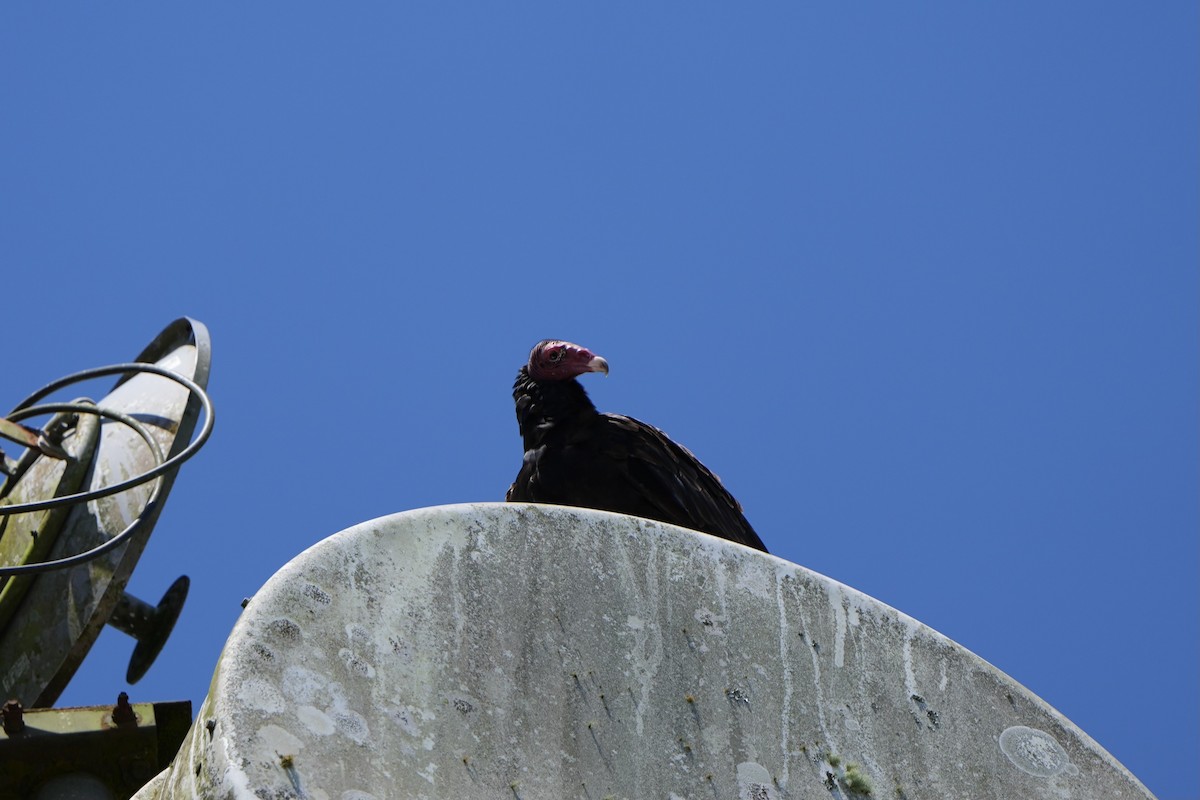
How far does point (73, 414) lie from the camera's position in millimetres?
7328

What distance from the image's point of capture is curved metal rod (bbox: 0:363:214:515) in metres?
5.63

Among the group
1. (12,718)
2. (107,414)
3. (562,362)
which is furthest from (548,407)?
(12,718)

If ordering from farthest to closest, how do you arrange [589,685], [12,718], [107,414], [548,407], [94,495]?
1. [548,407]
2. [107,414]
3. [94,495]
4. [12,718]
5. [589,685]

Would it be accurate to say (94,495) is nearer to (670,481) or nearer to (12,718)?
(12,718)

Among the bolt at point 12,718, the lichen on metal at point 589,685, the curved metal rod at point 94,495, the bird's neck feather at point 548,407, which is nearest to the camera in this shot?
the lichen on metal at point 589,685

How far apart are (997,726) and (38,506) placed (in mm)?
3607

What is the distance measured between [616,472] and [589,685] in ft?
11.9

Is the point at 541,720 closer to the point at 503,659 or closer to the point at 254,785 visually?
the point at 503,659

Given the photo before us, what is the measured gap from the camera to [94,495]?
568 centimetres

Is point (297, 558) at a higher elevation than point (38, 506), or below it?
below

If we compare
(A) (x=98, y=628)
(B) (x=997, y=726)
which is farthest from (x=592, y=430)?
(B) (x=997, y=726)

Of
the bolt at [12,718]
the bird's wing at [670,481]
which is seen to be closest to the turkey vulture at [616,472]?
the bird's wing at [670,481]

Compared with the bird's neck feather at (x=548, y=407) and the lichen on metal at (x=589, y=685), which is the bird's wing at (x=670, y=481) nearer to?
the bird's neck feather at (x=548, y=407)

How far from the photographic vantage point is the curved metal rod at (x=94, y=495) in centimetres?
566
